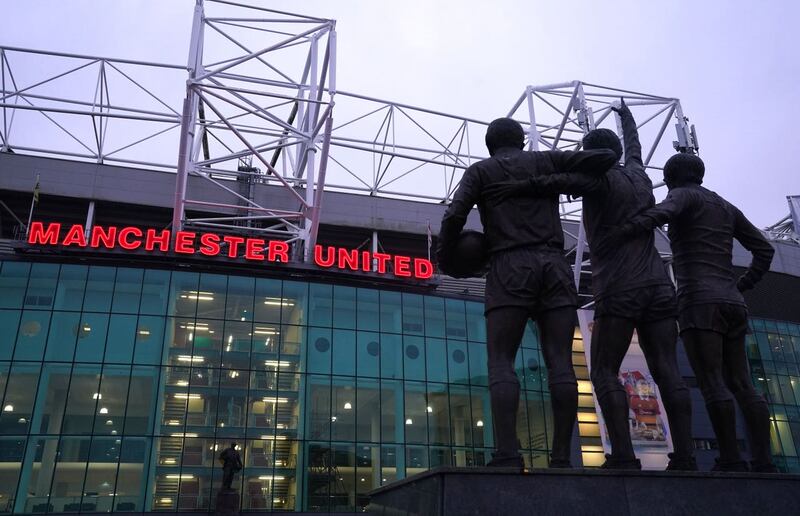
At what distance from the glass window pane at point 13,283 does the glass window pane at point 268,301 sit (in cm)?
984

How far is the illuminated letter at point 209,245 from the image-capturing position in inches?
1308

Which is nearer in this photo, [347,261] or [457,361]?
[457,361]

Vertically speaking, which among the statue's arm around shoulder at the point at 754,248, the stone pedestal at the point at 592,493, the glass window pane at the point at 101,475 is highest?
the statue's arm around shoulder at the point at 754,248

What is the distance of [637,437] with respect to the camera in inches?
1457

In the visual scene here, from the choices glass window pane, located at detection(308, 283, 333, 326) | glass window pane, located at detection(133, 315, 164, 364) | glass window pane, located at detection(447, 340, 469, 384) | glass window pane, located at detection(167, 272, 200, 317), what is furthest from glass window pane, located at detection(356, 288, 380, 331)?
glass window pane, located at detection(133, 315, 164, 364)

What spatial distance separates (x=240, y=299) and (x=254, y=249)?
2794mm

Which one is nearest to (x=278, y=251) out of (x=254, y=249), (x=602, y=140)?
(x=254, y=249)

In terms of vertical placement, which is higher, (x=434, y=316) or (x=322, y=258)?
(x=322, y=258)

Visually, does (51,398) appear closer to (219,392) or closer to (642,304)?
(219,392)

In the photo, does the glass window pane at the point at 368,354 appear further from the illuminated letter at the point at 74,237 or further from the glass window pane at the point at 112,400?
the illuminated letter at the point at 74,237

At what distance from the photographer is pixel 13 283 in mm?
30953

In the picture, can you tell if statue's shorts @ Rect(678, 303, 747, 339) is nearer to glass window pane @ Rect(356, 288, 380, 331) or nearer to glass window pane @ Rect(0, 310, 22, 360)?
glass window pane @ Rect(356, 288, 380, 331)

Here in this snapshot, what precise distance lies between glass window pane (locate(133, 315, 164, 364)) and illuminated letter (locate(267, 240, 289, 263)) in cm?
585

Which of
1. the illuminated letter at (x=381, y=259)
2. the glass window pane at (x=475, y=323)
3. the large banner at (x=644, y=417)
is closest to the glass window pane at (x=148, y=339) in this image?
the illuminated letter at (x=381, y=259)
